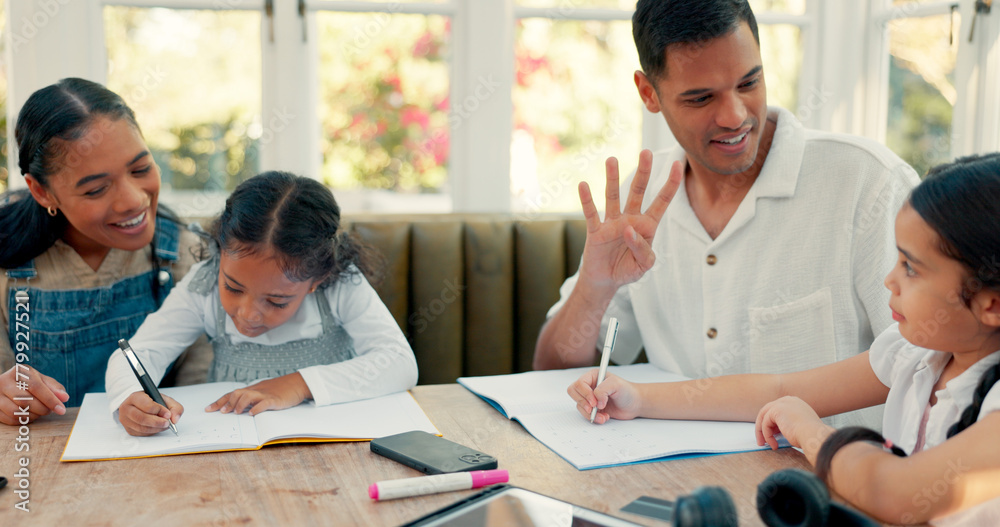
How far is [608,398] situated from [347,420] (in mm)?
398

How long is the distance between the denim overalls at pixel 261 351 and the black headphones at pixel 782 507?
110cm

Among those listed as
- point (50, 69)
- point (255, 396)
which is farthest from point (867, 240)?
point (50, 69)

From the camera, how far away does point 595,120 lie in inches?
101

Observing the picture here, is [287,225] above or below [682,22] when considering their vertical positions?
below

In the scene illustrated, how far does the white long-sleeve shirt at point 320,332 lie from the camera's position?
4.41 ft

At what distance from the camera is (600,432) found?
1.11 meters

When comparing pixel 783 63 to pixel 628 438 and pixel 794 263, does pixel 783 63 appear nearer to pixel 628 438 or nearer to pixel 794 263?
pixel 794 263

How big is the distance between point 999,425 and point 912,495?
115mm

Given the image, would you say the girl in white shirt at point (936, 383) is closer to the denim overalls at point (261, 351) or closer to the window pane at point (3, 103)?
the denim overalls at point (261, 351)

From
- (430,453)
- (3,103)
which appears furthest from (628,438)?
(3,103)

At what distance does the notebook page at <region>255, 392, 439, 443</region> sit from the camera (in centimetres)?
111

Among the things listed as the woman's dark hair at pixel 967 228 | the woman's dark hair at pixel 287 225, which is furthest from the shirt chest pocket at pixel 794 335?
the woman's dark hair at pixel 287 225

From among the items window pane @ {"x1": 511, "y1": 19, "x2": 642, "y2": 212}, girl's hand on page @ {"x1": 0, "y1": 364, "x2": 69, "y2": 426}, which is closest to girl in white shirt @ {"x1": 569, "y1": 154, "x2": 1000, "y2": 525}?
girl's hand on page @ {"x1": 0, "y1": 364, "x2": 69, "y2": 426}

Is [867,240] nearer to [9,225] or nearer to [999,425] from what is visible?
[999,425]
